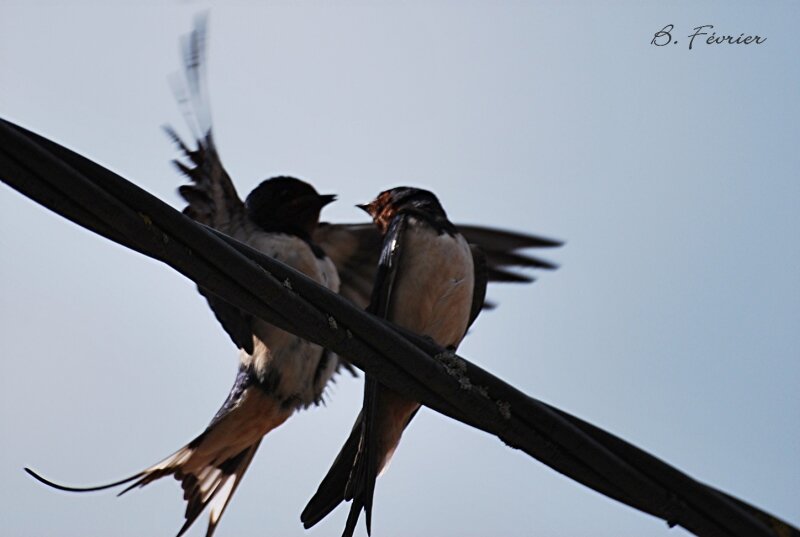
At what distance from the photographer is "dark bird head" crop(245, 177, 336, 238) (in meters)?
5.12

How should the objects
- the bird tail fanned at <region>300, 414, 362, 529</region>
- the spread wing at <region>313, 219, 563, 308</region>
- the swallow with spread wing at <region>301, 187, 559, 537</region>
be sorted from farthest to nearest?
the spread wing at <region>313, 219, 563, 308</region> < the swallow with spread wing at <region>301, 187, 559, 537</region> < the bird tail fanned at <region>300, 414, 362, 529</region>

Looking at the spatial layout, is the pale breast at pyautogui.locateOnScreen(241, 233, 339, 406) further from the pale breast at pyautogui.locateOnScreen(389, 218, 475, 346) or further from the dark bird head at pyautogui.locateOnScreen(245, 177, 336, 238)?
the pale breast at pyautogui.locateOnScreen(389, 218, 475, 346)

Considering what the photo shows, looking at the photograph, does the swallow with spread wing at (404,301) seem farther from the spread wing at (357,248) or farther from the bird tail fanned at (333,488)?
the spread wing at (357,248)

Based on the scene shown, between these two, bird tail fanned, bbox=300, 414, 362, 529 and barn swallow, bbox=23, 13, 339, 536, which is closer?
bird tail fanned, bbox=300, 414, 362, 529

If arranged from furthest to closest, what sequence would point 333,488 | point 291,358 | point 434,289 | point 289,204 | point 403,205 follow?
point 289,204 < point 291,358 < point 403,205 < point 434,289 < point 333,488

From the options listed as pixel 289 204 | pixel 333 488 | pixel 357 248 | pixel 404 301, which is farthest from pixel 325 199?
pixel 333 488

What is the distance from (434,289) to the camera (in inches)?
158

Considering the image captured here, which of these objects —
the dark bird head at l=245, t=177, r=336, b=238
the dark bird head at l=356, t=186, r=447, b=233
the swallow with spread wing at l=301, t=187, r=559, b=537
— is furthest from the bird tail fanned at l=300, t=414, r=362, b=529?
the dark bird head at l=245, t=177, r=336, b=238

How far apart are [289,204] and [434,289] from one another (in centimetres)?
132

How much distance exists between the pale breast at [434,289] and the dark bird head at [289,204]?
1.10 metres

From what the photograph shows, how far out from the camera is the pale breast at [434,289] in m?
4.02

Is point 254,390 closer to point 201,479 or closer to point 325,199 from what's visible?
point 201,479

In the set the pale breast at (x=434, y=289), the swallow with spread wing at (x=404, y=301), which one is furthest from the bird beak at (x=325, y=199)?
the pale breast at (x=434, y=289)

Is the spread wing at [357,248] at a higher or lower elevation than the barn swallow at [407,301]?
higher
